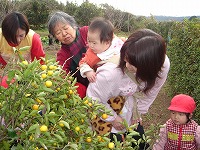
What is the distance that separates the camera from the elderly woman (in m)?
2.55

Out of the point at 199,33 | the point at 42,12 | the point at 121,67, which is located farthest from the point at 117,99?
the point at 42,12

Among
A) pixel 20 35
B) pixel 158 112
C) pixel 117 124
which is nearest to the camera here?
pixel 117 124

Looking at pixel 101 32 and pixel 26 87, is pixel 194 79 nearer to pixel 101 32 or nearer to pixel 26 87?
pixel 101 32

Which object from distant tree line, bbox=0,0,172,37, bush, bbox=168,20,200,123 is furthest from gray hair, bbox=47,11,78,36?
distant tree line, bbox=0,0,172,37

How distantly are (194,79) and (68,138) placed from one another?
341cm

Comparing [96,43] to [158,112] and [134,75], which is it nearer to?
[134,75]

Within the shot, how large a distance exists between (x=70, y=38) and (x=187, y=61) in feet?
9.26

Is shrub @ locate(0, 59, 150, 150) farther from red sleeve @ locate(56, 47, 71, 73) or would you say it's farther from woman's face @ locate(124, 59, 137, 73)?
red sleeve @ locate(56, 47, 71, 73)

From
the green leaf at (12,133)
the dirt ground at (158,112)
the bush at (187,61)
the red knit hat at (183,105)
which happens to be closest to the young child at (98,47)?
the red knit hat at (183,105)

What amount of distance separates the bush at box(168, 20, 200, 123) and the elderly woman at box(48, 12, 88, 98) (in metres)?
2.14

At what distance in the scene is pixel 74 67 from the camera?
2.68 m

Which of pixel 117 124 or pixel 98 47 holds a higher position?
pixel 98 47

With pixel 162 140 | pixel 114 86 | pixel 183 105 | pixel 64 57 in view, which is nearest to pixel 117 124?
pixel 114 86

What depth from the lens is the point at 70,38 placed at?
2.58 metres
